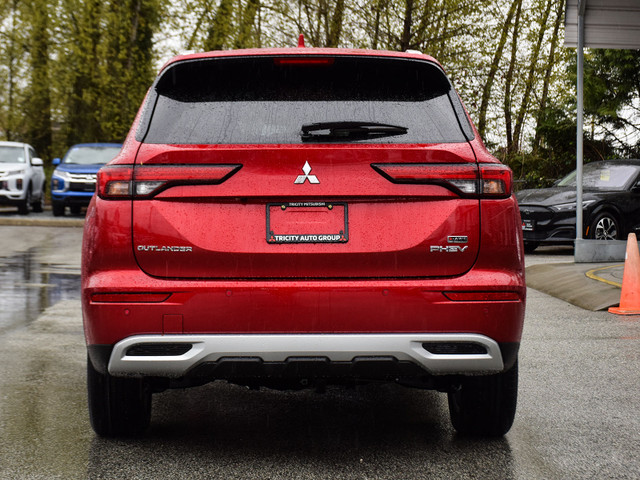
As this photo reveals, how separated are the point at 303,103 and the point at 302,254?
688mm

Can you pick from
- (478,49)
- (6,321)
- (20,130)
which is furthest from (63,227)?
(20,130)

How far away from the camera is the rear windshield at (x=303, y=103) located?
3844 mm

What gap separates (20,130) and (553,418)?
35128 millimetres

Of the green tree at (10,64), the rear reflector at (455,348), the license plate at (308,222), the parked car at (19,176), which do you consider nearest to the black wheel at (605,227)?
the rear reflector at (455,348)

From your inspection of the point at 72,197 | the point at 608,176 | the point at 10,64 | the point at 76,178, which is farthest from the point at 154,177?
the point at 10,64

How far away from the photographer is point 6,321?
8.42 meters

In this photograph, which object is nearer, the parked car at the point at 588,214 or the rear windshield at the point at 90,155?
the parked car at the point at 588,214

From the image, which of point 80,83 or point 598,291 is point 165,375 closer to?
point 598,291

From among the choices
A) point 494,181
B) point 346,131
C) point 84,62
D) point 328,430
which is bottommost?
point 328,430

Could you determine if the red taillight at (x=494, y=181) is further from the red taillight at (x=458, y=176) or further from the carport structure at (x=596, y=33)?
the carport structure at (x=596, y=33)

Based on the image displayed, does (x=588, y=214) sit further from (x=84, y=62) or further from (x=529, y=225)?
(x=84, y=62)

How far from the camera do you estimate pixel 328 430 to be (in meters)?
4.70

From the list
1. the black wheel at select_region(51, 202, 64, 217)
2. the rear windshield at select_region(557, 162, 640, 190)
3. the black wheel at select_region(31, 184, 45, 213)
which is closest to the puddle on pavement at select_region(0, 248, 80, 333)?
the rear windshield at select_region(557, 162, 640, 190)

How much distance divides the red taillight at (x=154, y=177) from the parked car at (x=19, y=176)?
2153 cm
